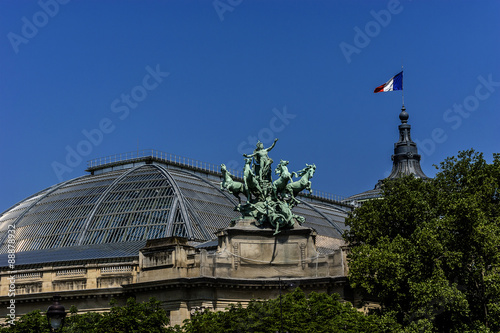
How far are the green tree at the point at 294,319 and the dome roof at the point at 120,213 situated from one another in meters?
22.2

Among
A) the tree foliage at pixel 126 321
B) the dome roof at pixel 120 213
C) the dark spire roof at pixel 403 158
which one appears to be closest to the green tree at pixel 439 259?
the tree foliage at pixel 126 321

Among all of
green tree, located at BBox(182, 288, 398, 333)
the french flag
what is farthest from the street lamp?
the french flag

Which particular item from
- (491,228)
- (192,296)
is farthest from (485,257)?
(192,296)

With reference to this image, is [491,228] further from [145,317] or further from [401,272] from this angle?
[145,317]

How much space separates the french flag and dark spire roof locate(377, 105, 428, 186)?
55142 millimetres

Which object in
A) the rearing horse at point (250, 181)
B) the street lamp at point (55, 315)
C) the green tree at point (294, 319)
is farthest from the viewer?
the rearing horse at point (250, 181)

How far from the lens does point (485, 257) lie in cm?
7038

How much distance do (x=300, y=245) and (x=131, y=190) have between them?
3266 cm

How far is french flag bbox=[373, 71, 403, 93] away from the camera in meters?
97.3

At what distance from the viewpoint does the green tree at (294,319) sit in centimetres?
6481

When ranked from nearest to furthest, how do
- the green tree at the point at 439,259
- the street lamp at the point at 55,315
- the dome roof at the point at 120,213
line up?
1. the street lamp at the point at 55,315
2. the green tree at the point at 439,259
3. the dome roof at the point at 120,213

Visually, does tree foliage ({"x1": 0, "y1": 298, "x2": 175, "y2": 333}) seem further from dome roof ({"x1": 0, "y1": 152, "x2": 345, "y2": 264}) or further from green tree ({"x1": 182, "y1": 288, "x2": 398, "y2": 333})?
dome roof ({"x1": 0, "y1": 152, "x2": 345, "y2": 264})

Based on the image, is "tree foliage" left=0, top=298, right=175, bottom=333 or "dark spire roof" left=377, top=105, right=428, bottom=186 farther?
"dark spire roof" left=377, top=105, right=428, bottom=186

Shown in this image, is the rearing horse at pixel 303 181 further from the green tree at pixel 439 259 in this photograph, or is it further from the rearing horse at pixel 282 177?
the green tree at pixel 439 259
